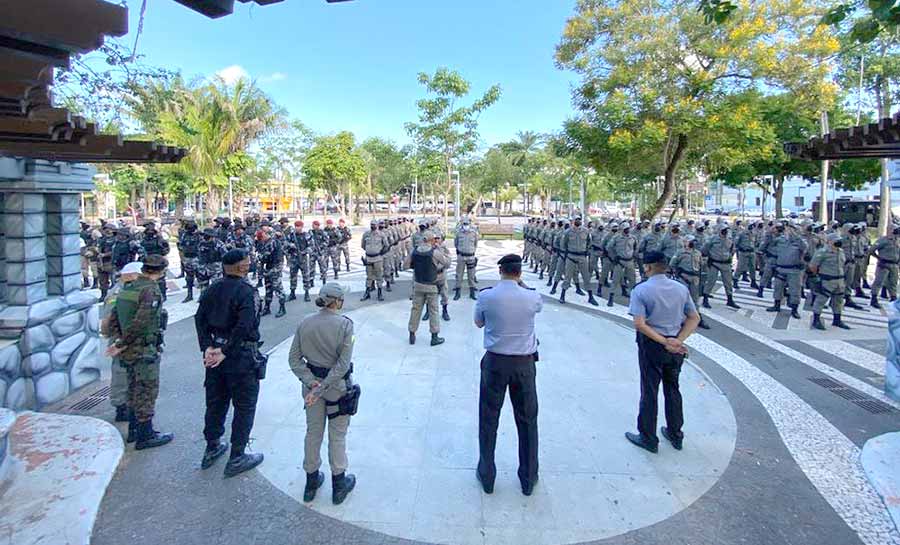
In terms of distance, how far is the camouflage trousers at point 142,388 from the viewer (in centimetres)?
461

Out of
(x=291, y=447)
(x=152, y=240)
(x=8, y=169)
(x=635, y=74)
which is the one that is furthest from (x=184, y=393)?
(x=635, y=74)

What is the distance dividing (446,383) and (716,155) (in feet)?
46.6

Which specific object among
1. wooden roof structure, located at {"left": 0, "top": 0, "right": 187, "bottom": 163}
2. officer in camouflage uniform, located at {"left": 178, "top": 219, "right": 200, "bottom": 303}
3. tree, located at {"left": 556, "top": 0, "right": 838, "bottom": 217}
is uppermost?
tree, located at {"left": 556, "top": 0, "right": 838, "bottom": 217}

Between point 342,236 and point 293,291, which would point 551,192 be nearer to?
point 342,236

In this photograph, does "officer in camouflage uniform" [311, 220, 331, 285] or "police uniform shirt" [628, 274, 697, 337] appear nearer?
"police uniform shirt" [628, 274, 697, 337]

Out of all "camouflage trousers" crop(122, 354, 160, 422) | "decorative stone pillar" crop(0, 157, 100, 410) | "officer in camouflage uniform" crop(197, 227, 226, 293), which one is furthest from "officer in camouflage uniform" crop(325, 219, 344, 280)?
"camouflage trousers" crop(122, 354, 160, 422)


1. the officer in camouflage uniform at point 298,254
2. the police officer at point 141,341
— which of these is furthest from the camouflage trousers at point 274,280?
the police officer at point 141,341

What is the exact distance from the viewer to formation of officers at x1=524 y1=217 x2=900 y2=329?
9398 mm

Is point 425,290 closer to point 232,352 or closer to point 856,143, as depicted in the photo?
point 232,352

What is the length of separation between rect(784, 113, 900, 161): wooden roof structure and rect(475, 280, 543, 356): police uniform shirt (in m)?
3.57

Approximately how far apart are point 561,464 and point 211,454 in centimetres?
303

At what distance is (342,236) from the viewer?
1571cm

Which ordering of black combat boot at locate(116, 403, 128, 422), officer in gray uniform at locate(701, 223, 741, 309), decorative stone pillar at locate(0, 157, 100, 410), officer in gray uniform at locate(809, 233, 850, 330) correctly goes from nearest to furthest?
black combat boot at locate(116, 403, 128, 422) → decorative stone pillar at locate(0, 157, 100, 410) → officer in gray uniform at locate(809, 233, 850, 330) → officer in gray uniform at locate(701, 223, 741, 309)

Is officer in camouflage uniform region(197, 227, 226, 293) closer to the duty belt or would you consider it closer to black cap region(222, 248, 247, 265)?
black cap region(222, 248, 247, 265)
